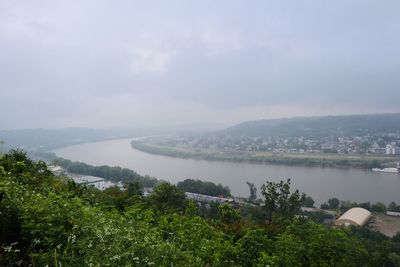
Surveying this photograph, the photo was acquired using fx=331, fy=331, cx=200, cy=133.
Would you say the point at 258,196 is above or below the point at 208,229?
below

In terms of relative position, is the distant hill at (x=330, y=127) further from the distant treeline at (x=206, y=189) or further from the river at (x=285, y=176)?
the distant treeline at (x=206, y=189)

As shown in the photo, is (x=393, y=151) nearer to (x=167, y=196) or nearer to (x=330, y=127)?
(x=330, y=127)

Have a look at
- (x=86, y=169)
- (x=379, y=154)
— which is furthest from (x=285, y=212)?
(x=379, y=154)

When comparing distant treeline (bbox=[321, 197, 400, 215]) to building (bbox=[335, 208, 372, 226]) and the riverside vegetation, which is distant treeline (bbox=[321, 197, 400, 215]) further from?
the riverside vegetation

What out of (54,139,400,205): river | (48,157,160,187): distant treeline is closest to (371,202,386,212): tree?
(54,139,400,205): river

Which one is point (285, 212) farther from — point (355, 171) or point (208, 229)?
point (355, 171)
